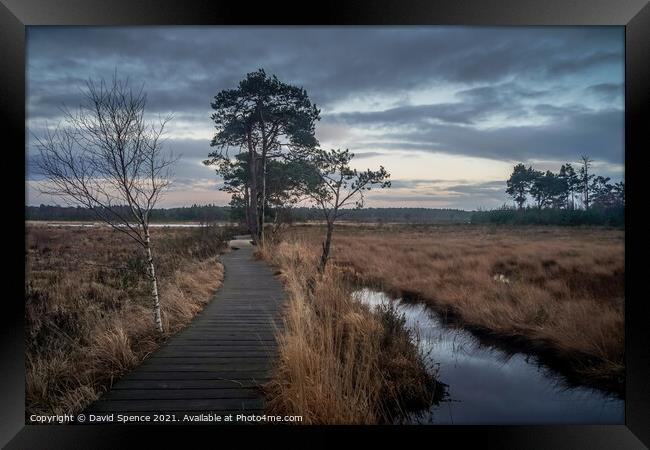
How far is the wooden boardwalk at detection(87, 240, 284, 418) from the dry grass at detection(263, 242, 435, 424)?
0.21 meters

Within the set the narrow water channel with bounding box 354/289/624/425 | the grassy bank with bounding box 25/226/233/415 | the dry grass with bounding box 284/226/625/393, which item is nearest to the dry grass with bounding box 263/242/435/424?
the narrow water channel with bounding box 354/289/624/425

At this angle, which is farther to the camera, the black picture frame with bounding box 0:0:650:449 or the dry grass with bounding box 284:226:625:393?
the dry grass with bounding box 284:226:625:393

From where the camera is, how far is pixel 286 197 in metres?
8.38

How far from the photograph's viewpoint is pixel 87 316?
14.2ft

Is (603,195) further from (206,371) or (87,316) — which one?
(87,316)

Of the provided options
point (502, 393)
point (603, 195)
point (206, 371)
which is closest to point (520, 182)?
point (603, 195)

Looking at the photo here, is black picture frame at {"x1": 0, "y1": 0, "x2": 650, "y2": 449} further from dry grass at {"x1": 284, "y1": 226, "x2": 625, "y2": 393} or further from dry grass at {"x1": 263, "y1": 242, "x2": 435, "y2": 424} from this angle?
dry grass at {"x1": 284, "y1": 226, "x2": 625, "y2": 393}

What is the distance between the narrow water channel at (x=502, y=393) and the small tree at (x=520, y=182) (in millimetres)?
1929

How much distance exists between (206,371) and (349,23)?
2874 mm

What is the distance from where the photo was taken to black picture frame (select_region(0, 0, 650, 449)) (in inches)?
98.0

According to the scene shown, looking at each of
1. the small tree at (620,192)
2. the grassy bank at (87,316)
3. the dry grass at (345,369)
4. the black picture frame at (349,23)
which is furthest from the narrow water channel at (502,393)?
the grassy bank at (87,316)
